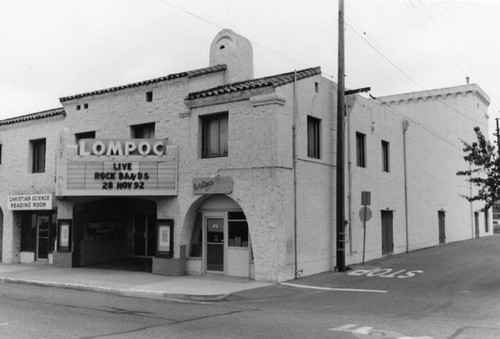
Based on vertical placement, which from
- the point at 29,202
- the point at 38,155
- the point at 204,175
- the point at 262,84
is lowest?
the point at 29,202

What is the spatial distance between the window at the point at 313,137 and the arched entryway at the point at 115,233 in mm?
6899

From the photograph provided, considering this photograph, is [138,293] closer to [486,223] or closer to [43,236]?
[43,236]

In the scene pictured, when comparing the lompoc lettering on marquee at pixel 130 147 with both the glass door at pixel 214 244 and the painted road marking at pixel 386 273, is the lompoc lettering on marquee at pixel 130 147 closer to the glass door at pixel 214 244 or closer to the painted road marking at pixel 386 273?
the glass door at pixel 214 244

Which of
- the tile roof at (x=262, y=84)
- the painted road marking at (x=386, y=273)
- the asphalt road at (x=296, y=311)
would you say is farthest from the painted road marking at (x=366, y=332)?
the tile roof at (x=262, y=84)

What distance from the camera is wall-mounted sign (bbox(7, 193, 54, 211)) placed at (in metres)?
19.9

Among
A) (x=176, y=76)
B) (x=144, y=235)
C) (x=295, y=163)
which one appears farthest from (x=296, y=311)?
(x=144, y=235)

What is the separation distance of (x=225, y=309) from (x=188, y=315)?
1.13 meters

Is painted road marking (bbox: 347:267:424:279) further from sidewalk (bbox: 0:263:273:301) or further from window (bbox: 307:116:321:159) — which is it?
window (bbox: 307:116:321:159)

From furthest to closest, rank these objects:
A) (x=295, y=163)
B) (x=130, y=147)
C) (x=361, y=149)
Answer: (x=361, y=149)
(x=130, y=147)
(x=295, y=163)

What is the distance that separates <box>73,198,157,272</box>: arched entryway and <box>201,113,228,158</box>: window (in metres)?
4.48

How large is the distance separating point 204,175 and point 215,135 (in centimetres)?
143

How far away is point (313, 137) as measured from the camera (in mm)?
17234

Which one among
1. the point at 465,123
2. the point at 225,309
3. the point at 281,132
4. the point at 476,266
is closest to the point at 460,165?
the point at 465,123

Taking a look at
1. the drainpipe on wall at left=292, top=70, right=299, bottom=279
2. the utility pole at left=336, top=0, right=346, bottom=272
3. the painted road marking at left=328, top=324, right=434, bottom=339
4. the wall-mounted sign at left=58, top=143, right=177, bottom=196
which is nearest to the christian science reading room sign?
the wall-mounted sign at left=58, top=143, right=177, bottom=196
